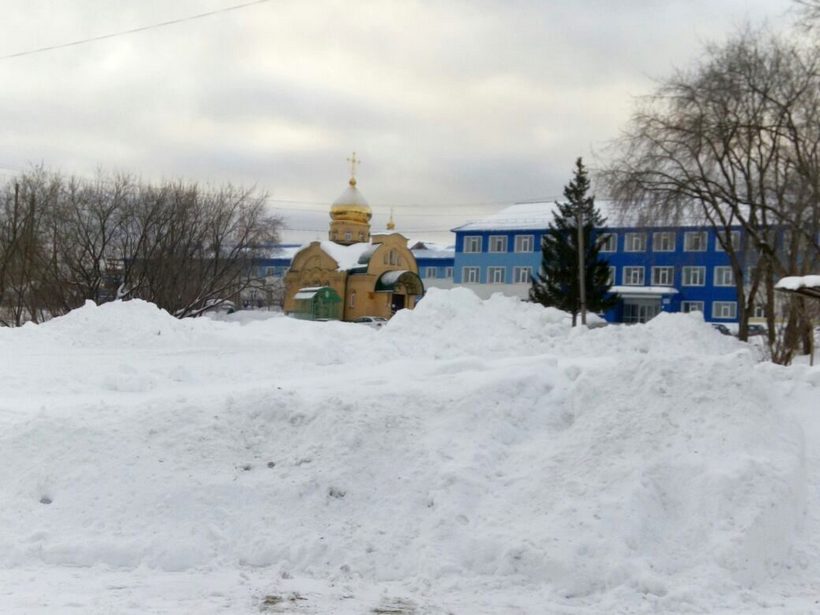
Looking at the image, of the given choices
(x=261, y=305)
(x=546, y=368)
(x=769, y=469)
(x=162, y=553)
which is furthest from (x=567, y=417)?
(x=261, y=305)

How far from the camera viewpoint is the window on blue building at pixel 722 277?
190 ft

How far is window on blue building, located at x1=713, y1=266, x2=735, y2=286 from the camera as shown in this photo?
58062 millimetres

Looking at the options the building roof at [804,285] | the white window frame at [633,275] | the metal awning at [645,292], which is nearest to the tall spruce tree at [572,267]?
the metal awning at [645,292]

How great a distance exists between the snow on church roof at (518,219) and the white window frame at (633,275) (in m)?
4.97

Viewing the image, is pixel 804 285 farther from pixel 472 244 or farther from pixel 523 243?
pixel 472 244

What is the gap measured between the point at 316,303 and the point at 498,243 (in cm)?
1716

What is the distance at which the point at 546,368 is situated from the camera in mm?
10297

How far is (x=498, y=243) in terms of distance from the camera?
6388cm

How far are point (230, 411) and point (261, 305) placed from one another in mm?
56695

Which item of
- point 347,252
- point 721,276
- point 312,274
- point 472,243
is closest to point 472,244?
point 472,243

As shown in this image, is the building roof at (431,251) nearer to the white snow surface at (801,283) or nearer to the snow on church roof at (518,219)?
the snow on church roof at (518,219)

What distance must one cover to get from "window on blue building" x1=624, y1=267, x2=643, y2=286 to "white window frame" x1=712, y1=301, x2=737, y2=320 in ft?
17.6

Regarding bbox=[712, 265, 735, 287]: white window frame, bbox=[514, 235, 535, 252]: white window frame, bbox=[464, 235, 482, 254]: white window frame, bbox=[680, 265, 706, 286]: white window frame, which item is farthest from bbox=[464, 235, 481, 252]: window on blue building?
bbox=[712, 265, 735, 287]: white window frame

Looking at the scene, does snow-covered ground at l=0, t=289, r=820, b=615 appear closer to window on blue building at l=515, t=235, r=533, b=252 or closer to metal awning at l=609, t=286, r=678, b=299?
metal awning at l=609, t=286, r=678, b=299
